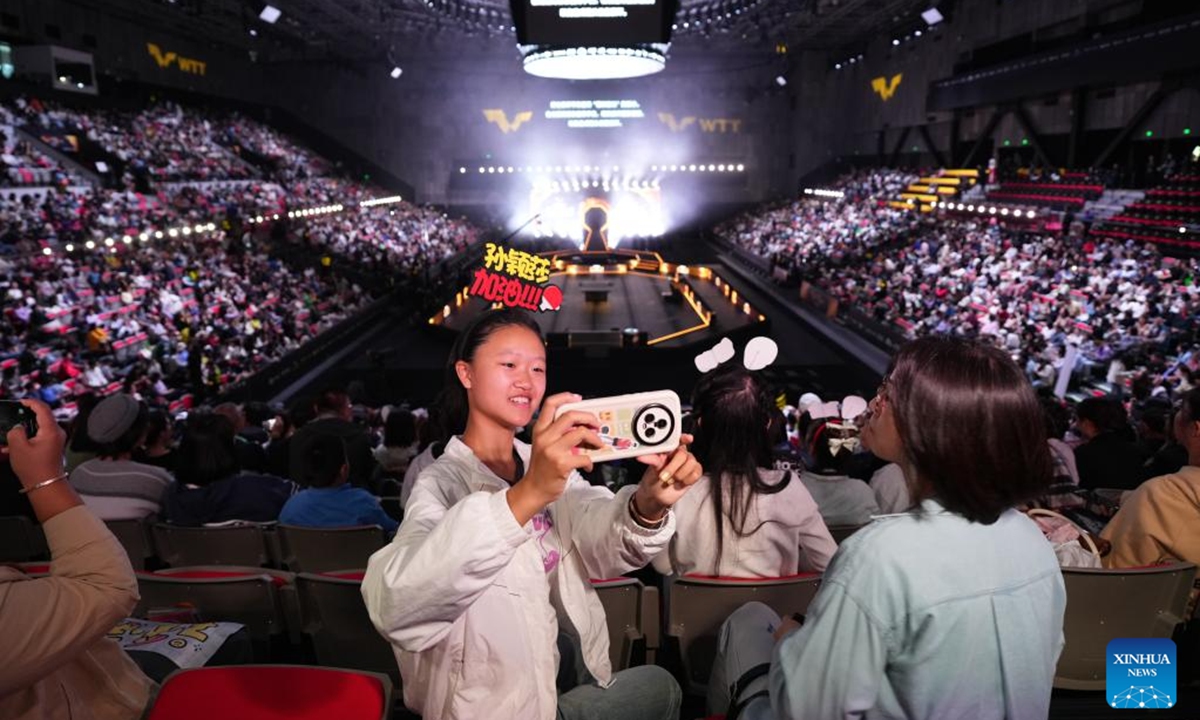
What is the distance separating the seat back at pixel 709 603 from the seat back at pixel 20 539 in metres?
3.71

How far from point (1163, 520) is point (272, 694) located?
10.8ft

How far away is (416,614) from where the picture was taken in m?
1.55

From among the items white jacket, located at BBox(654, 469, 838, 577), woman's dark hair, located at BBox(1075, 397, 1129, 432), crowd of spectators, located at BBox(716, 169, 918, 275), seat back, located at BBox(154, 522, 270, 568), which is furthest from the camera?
crowd of spectators, located at BBox(716, 169, 918, 275)

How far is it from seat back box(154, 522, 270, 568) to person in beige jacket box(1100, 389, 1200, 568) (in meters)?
3.99

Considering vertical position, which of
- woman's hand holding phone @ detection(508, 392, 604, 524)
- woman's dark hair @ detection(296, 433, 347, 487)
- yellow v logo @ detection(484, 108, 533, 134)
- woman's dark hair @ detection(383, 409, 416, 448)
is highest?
yellow v logo @ detection(484, 108, 533, 134)

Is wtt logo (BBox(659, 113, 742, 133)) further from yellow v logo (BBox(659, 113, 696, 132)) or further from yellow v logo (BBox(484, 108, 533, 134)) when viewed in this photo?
yellow v logo (BBox(484, 108, 533, 134))

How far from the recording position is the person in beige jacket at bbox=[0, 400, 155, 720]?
5.35 ft

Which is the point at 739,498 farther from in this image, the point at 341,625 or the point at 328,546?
the point at 328,546

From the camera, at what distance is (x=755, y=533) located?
2.99 metres

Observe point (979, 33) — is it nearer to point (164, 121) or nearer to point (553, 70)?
point (553, 70)

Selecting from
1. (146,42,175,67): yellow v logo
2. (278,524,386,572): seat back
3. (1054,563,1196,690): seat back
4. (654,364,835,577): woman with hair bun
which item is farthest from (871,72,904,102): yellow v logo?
(278,524,386,572): seat back

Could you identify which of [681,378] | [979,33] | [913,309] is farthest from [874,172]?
[681,378]

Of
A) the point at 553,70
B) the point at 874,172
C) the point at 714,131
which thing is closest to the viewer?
the point at 553,70

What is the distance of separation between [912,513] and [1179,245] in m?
17.6
